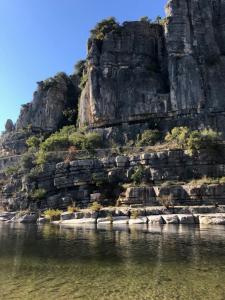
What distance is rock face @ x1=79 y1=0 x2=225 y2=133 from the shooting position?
6112cm

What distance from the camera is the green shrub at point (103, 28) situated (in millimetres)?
70600

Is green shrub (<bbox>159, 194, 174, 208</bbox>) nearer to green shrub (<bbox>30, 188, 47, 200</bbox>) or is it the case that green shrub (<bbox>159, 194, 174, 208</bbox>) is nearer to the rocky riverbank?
the rocky riverbank

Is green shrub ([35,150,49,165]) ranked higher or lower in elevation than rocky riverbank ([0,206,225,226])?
higher

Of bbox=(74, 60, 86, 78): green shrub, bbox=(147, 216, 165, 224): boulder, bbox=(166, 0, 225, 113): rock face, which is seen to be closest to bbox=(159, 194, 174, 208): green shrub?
bbox=(147, 216, 165, 224): boulder

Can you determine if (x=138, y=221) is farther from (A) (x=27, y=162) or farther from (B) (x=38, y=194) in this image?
(A) (x=27, y=162)

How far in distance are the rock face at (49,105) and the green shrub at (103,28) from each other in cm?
1260

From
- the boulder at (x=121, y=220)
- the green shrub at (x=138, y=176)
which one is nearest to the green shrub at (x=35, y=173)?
the green shrub at (x=138, y=176)

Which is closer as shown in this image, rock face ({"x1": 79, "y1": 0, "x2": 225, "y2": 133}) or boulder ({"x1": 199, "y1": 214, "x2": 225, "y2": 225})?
boulder ({"x1": 199, "y1": 214, "x2": 225, "y2": 225})

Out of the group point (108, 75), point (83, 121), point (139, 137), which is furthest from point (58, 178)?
point (108, 75)

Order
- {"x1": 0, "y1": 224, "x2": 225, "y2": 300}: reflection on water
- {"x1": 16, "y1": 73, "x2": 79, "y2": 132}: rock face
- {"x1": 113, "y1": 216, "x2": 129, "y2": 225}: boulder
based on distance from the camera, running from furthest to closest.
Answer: {"x1": 16, "y1": 73, "x2": 79, "y2": 132}: rock face
{"x1": 113, "y1": 216, "x2": 129, "y2": 225}: boulder
{"x1": 0, "y1": 224, "x2": 225, "y2": 300}: reflection on water

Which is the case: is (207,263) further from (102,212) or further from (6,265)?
(102,212)

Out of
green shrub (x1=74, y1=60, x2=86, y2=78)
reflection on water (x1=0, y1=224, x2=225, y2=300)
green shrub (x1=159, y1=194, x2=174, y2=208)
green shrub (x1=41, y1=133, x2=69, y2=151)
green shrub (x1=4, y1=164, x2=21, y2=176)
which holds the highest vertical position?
green shrub (x1=74, y1=60, x2=86, y2=78)

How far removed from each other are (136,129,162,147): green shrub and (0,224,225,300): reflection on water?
97.7 feet

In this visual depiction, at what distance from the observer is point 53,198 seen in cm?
4791
